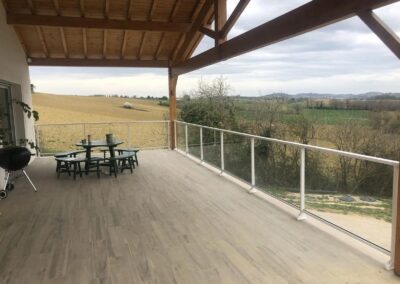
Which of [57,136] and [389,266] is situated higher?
[57,136]

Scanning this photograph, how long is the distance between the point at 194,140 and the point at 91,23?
351 centimetres

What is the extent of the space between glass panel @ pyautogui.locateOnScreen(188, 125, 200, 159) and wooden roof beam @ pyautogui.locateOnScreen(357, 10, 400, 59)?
5.51 m

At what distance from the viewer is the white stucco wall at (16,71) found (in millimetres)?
6121

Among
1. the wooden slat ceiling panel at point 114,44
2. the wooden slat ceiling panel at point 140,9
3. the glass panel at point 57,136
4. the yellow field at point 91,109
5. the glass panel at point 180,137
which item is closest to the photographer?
the wooden slat ceiling panel at point 140,9

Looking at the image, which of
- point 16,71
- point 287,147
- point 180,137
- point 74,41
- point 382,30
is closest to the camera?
point 382,30

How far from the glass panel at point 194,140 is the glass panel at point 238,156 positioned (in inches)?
69.8

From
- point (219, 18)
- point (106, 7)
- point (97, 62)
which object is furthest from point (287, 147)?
point (97, 62)

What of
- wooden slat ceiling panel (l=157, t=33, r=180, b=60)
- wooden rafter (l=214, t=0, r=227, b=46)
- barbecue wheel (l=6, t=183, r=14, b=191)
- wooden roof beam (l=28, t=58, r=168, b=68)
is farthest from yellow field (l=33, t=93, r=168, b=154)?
wooden rafter (l=214, t=0, r=227, b=46)

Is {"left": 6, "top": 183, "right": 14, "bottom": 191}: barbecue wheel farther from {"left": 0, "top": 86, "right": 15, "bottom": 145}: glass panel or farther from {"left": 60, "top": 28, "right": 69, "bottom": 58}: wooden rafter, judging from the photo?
{"left": 60, "top": 28, "right": 69, "bottom": 58}: wooden rafter

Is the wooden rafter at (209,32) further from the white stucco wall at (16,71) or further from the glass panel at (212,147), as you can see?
the white stucco wall at (16,71)

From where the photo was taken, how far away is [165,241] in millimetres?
3482

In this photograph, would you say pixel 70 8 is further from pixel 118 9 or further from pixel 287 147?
pixel 287 147

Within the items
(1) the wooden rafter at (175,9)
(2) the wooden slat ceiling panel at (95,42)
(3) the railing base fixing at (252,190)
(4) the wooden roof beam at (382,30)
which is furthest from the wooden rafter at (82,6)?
(4) the wooden roof beam at (382,30)

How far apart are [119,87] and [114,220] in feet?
37.0
